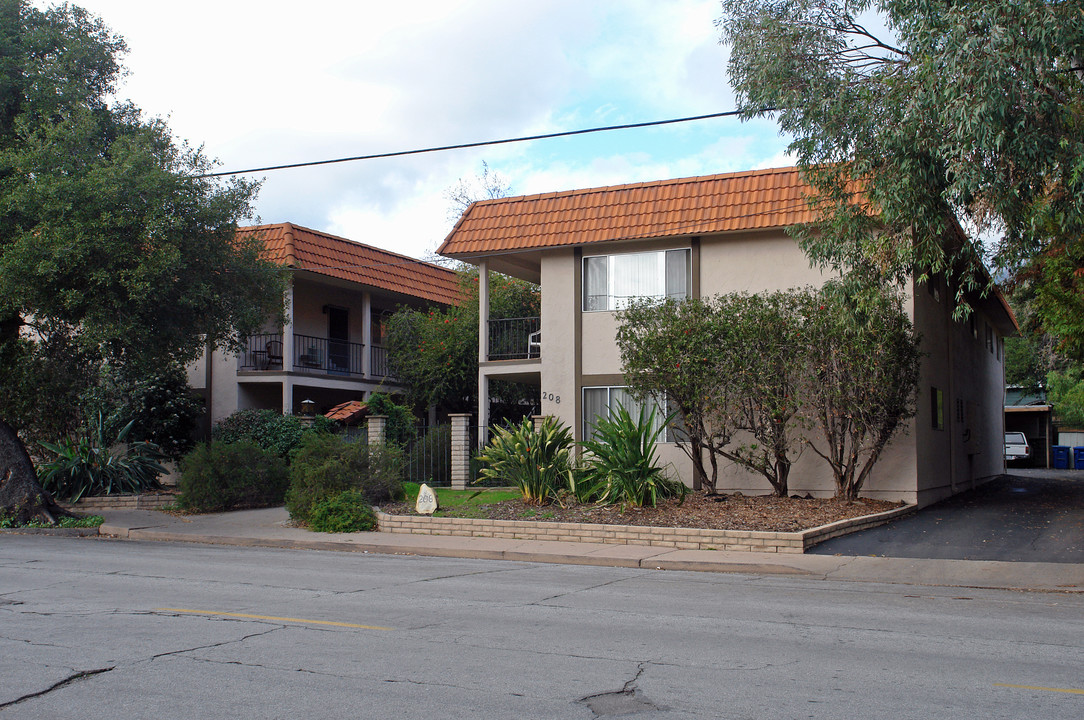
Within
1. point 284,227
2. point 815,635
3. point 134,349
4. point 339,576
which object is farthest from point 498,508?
point 284,227

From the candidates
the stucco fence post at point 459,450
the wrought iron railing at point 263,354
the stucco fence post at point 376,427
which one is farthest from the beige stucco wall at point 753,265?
the wrought iron railing at point 263,354

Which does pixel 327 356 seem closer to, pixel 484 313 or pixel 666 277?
pixel 484 313

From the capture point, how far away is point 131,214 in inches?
603

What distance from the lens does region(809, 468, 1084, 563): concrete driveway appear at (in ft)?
41.3

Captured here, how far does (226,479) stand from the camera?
18797 millimetres

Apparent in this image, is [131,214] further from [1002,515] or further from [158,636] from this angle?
[1002,515]

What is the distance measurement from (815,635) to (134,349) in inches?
524

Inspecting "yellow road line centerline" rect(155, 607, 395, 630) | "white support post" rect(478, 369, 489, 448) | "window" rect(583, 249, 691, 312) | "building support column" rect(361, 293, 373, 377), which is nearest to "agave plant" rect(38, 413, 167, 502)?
"white support post" rect(478, 369, 489, 448)

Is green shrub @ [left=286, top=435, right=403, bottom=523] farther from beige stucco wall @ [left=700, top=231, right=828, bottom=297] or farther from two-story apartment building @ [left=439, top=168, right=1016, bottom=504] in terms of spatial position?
beige stucco wall @ [left=700, top=231, right=828, bottom=297]

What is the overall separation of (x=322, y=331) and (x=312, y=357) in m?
1.71

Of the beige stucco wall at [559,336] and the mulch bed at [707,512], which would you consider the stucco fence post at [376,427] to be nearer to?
the beige stucco wall at [559,336]

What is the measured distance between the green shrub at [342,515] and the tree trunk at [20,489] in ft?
17.0

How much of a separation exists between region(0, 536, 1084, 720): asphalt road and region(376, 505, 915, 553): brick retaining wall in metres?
2.15

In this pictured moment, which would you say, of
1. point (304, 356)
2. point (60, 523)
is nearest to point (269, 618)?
point (60, 523)
